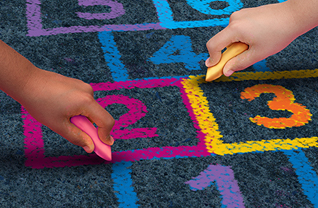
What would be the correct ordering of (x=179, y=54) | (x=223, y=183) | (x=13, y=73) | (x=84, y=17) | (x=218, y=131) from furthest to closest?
(x=84, y=17) → (x=179, y=54) → (x=218, y=131) → (x=223, y=183) → (x=13, y=73)

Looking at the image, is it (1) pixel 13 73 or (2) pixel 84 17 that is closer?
(1) pixel 13 73

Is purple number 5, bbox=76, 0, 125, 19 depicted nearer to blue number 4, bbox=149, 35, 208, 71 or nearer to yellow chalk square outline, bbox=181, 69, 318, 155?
blue number 4, bbox=149, 35, 208, 71

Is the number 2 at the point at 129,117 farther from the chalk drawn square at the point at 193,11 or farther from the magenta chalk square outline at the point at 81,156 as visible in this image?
the chalk drawn square at the point at 193,11

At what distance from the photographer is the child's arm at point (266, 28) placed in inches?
31.2

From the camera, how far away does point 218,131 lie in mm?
849

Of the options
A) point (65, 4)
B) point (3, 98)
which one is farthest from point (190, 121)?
point (65, 4)

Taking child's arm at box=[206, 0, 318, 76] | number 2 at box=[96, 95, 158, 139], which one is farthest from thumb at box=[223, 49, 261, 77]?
number 2 at box=[96, 95, 158, 139]

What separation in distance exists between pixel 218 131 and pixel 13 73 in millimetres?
481

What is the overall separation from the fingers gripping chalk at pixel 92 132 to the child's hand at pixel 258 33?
337mm

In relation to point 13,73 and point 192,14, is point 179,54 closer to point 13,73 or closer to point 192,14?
point 192,14

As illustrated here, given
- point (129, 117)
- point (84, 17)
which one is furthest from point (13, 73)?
point (84, 17)

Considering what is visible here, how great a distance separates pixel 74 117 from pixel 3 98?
34 cm

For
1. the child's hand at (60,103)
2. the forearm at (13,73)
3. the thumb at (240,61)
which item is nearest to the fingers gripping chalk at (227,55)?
the thumb at (240,61)

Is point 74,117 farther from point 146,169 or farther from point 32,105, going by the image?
point 146,169
